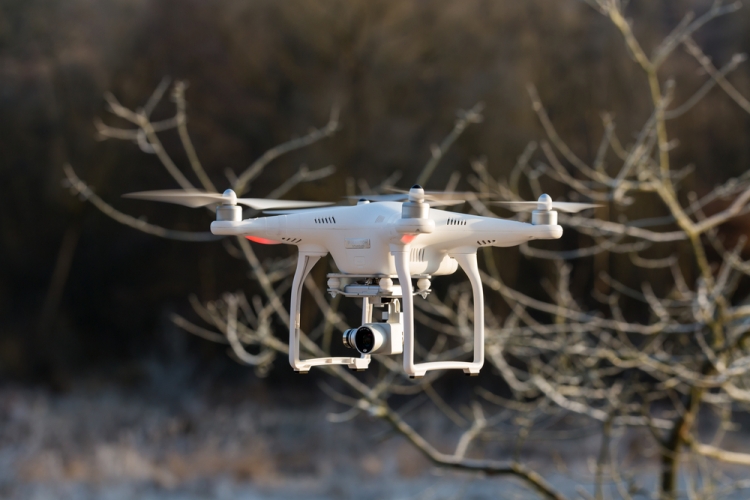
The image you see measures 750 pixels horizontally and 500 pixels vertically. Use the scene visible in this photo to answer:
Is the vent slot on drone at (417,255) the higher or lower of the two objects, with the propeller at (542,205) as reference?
lower

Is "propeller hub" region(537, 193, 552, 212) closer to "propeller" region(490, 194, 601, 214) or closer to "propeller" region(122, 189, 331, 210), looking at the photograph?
"propeller" region(490, 194, 601, 214)

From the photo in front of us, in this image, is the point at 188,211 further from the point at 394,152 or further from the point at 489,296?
the point at 489,296

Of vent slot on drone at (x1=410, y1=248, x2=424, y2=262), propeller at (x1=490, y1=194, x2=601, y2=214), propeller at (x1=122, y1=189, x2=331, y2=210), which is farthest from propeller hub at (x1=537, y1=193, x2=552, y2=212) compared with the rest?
propeller at (x1=122, y1=189, x2=331, y2=210)

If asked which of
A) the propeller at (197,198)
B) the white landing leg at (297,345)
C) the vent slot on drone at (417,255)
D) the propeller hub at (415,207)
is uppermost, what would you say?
the propeller at (197,198)

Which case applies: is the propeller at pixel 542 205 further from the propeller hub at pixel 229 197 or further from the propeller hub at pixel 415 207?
the propeller hub at pixel 229 197

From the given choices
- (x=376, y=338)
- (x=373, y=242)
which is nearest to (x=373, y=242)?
(x=373, y=242)

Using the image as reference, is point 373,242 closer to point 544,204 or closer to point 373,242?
point 373,242

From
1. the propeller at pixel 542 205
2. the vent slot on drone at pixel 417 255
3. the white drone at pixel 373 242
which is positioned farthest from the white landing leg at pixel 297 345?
the propeller at pixel 542 205
